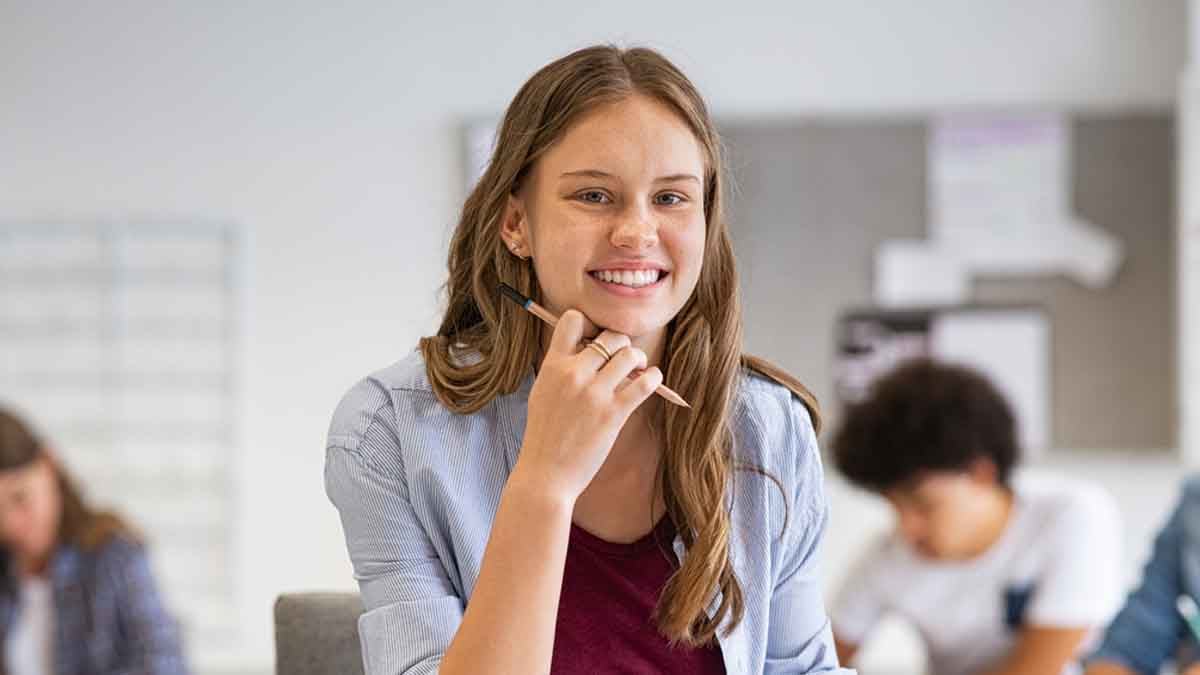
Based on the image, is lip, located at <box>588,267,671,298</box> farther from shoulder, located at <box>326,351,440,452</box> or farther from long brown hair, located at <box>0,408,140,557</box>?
long brown hair, located at <box>0,408,140,557</box>

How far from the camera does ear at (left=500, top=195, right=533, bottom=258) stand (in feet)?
4.35

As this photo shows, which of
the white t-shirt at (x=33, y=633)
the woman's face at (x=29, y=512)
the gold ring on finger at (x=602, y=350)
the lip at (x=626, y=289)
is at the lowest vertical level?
the white t-shirt at (x=33, y=633)

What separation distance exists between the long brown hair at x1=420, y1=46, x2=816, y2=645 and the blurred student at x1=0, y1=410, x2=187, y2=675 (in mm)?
1531

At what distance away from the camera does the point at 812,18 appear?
4238 millimetres

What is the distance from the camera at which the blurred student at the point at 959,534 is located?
255 centimetres

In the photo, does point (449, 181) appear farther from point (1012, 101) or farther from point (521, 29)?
point (1012, 101)

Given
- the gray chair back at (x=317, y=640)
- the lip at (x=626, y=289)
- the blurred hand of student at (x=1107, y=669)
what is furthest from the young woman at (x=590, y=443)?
the blurred hand of student at (x=1107, y=669)

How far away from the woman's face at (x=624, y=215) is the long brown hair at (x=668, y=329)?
0.07 ft

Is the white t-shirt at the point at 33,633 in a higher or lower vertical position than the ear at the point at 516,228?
lower

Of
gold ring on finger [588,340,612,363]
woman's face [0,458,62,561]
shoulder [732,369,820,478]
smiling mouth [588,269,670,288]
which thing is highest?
smiling mouth [588,269,670,288]

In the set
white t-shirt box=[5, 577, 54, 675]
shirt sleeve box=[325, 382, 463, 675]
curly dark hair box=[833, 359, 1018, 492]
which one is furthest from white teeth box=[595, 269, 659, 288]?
white t-shirt box=[5, 577, 54, 675]

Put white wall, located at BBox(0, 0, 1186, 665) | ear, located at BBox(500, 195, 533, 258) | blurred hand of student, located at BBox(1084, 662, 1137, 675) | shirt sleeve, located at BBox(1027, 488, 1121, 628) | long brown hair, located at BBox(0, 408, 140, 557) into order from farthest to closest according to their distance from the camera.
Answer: white wall, located at BBox(0, 0, 1186, 665) → long brown hair, located at BBox(0, 408, 140, 557) → shirt sleeve, located at BBox(1027, 488, 1121, 628) → blurred hand of student, located at BBox(1084, 662, 1137, 675) → ear, located at BBox(500, 195, 533, 258)

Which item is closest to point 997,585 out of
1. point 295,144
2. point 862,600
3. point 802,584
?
point 862,600

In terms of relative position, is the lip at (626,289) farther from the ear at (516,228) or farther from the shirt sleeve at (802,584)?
the shirt sleeve at (802,584)
